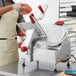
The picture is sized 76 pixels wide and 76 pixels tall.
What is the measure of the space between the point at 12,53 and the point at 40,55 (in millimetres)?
578

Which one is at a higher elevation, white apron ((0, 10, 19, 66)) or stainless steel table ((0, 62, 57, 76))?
white apron ((0, 10, 19, 66))

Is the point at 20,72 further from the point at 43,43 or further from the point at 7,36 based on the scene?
the point at 7,36

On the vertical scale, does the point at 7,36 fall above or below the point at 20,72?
above

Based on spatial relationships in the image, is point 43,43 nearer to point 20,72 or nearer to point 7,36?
point 20,72

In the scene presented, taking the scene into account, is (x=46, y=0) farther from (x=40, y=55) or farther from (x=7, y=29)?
(x=40, y=55)

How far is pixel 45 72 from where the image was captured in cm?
189

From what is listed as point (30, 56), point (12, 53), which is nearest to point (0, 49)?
point (12, 53)

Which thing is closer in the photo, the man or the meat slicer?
the meat slicer

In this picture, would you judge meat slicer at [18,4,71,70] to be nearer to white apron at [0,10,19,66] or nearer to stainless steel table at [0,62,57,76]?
stainless steel table at [0,62,57,76]

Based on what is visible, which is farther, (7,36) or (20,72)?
(7,36)

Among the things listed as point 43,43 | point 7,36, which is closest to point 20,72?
point 43,43

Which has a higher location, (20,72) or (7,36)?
(7,36)

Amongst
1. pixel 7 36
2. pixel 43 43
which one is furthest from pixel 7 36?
pixel 43 43

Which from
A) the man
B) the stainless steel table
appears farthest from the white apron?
the stainless steel table
